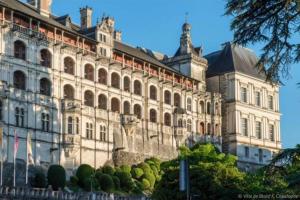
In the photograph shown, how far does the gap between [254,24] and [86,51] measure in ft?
178

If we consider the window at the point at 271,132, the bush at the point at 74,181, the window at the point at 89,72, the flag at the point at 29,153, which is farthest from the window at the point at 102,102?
the window at the point at 271,132

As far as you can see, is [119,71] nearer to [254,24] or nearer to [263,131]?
[263,131]

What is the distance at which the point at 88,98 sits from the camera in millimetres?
68562

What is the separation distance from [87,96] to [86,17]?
12.8 metres

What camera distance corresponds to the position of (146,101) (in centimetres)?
7556

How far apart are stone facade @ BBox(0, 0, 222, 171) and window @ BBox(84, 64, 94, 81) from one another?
88 mm

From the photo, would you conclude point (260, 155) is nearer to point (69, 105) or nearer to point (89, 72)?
point (89, 72)

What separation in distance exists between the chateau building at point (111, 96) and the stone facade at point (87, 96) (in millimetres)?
106

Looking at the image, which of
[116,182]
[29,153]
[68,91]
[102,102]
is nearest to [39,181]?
[29,153]

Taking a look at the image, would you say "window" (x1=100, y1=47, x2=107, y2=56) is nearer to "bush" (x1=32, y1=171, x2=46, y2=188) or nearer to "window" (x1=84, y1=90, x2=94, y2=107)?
"window" (x1=84, y1=90, x2=94, y2=107)

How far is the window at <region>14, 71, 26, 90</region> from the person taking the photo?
6025cm

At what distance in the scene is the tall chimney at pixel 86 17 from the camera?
7688 centimetres

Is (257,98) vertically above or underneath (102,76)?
underneath

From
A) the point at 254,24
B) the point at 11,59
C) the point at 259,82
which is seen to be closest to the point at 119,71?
the point at 11,59
